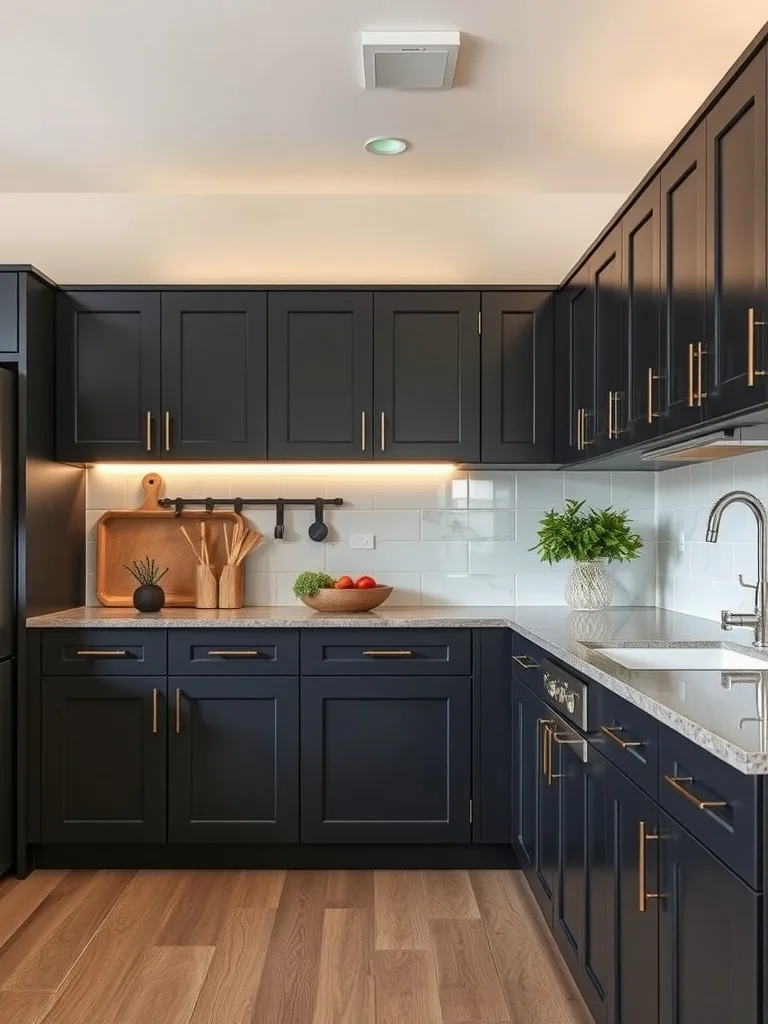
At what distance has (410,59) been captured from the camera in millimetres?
2881

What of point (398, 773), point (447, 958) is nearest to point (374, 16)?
point (398, 773)

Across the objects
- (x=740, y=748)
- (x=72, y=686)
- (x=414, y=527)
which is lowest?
(x=72, y=686)

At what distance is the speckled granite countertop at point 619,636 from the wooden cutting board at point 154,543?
0.15 m

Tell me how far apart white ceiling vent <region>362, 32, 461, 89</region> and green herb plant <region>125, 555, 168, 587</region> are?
2.09 m

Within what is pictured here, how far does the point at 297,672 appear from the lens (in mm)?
3414

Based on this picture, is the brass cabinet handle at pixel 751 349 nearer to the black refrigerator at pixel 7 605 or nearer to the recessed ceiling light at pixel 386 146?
the recessed ceiling light at pixel 386 146

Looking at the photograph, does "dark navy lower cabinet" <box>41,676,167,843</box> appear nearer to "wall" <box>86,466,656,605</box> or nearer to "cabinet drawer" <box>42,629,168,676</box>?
"cabinet drawer" <box>42,629,168,676</box>

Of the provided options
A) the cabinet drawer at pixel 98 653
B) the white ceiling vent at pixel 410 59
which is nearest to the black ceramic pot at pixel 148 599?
the cabinet drawer at pixel 98 653

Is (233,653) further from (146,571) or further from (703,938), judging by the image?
(703,938)

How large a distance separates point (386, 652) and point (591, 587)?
842 millimetres

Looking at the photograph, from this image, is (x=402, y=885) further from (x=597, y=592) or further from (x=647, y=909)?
(x=647, y=909)

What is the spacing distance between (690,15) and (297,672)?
8.13 ft

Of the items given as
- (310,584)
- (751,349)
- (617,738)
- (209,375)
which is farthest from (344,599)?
(751,349)

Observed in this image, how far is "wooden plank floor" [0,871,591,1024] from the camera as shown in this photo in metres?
2.39
